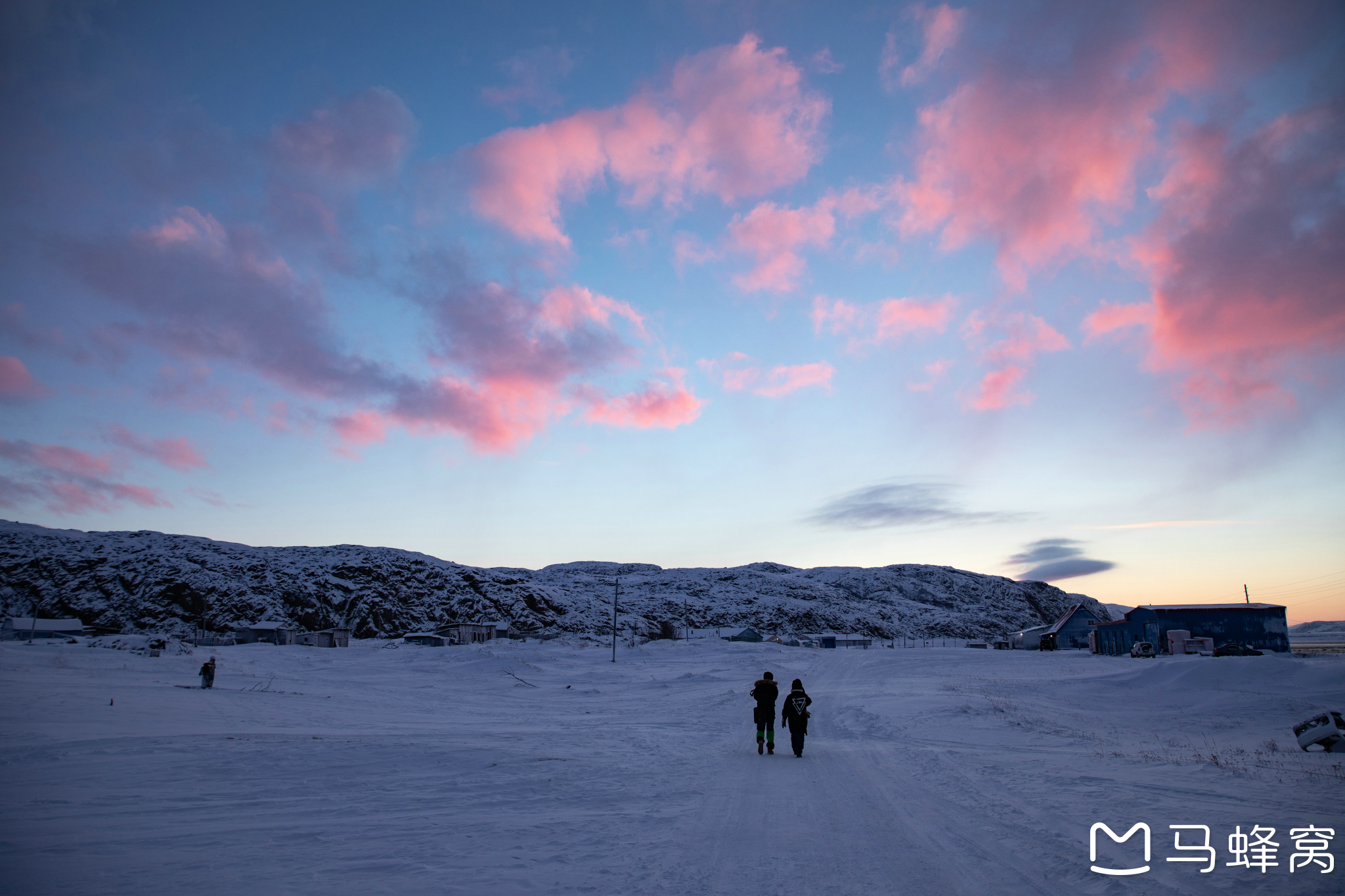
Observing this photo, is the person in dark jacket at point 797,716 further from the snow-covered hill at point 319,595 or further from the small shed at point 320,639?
the snow-covered hill at point 319,595

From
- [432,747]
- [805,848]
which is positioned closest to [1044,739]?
[805,848]

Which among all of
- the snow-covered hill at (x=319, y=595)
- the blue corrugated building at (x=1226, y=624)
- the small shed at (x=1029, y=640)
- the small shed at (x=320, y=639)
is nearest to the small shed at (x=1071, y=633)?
the small shed at (x=1029, y=640)

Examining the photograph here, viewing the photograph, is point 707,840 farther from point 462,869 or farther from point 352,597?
point 352,597

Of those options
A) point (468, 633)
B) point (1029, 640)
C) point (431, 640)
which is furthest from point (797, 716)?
point (1029, 640)

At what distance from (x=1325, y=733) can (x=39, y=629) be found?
104580 millimetres

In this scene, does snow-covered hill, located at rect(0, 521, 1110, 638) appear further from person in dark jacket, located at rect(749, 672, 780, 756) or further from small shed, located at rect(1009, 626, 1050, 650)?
person in dark jacket, located at rect(749, 672, 780, 756)

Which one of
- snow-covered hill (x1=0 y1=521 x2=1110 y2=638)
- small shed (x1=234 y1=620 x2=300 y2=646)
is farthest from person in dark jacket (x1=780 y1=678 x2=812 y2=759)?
snow-covered hill (x1=0 y1=521 x2=1110 y2=638)

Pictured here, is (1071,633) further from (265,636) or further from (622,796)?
(265,636)

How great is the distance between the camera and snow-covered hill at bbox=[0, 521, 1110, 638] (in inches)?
4058

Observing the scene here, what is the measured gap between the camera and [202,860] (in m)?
7.34

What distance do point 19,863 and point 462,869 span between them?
182 inches

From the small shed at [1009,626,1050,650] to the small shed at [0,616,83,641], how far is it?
384 ft

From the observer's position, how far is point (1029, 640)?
9819 cm

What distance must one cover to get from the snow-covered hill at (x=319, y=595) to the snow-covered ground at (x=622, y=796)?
9017 centimetres
